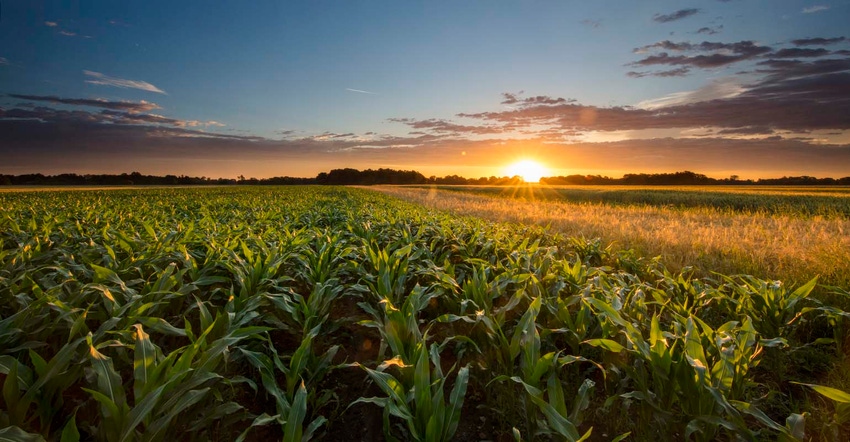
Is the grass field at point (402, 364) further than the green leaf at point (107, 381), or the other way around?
the grass field at point (402, 364)

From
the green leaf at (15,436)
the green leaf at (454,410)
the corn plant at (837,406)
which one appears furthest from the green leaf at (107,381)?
the corn plant at (837,406)

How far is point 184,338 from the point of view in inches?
147

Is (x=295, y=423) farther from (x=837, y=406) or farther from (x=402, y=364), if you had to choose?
(x=837, y=406)

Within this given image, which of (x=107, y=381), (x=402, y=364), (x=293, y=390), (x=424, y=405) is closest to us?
(x=107, y=381)

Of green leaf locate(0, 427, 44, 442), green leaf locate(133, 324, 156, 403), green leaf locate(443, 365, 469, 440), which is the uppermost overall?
green leaf locate(133, 324, 156, 403)

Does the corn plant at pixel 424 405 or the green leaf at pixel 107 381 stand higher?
the green leaf at pixel 107 381

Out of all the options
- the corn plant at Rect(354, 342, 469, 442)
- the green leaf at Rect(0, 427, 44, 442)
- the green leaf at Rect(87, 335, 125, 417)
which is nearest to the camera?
the green leaf at Rect(0, 427, 44, 442)

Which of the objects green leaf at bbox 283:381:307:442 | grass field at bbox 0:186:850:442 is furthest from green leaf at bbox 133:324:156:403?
green leaf at bbox 283:381:307:442

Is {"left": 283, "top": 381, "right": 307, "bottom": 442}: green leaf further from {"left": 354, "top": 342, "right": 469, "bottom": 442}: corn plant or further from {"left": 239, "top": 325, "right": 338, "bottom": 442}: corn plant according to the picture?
{"left": 354, "top": 342, "right": 469, "bottom": 442}: corn plant

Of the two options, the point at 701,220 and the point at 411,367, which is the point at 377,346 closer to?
the point at 411,367

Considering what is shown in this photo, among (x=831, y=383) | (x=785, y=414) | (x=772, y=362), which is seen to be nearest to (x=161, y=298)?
(x=785, y=414)

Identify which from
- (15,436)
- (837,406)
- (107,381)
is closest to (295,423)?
(107,381)

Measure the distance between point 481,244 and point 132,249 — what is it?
5.11 metres

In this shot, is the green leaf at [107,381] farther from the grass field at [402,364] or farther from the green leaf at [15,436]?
the green leaf at [15,436]
